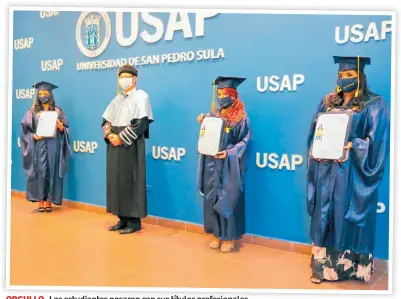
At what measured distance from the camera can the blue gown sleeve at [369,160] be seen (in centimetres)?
286

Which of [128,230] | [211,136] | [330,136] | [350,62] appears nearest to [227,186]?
[211,136]

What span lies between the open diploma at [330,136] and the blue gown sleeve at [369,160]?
9 cm

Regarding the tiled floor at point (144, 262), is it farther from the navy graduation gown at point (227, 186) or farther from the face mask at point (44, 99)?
the face mask at point (44, 99)

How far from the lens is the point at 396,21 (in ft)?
10.1

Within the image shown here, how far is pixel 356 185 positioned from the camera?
292 cm

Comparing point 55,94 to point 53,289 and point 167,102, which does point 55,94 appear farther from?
point 53,289

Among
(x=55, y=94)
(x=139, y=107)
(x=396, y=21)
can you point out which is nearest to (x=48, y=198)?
(x=55, y=94)

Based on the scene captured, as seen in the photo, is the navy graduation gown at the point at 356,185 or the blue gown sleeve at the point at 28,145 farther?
the blue gown sleeve at the point at 28,145

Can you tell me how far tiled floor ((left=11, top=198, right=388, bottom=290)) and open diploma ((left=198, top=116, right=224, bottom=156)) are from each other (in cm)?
89

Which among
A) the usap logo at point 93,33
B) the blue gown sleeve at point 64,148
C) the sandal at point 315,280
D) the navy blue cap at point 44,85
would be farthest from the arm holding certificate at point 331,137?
the navy blue cap at point 44,85

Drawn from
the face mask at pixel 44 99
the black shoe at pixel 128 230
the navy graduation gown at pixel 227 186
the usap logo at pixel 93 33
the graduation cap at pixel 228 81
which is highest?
the usap logo at pixel 93 33

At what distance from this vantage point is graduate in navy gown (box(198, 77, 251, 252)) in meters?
3.56

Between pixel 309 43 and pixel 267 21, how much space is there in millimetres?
Answer: 433

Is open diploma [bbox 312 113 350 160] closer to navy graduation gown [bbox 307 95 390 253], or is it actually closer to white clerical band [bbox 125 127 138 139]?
navy graduation gown [bbox 307 95 390 253]
